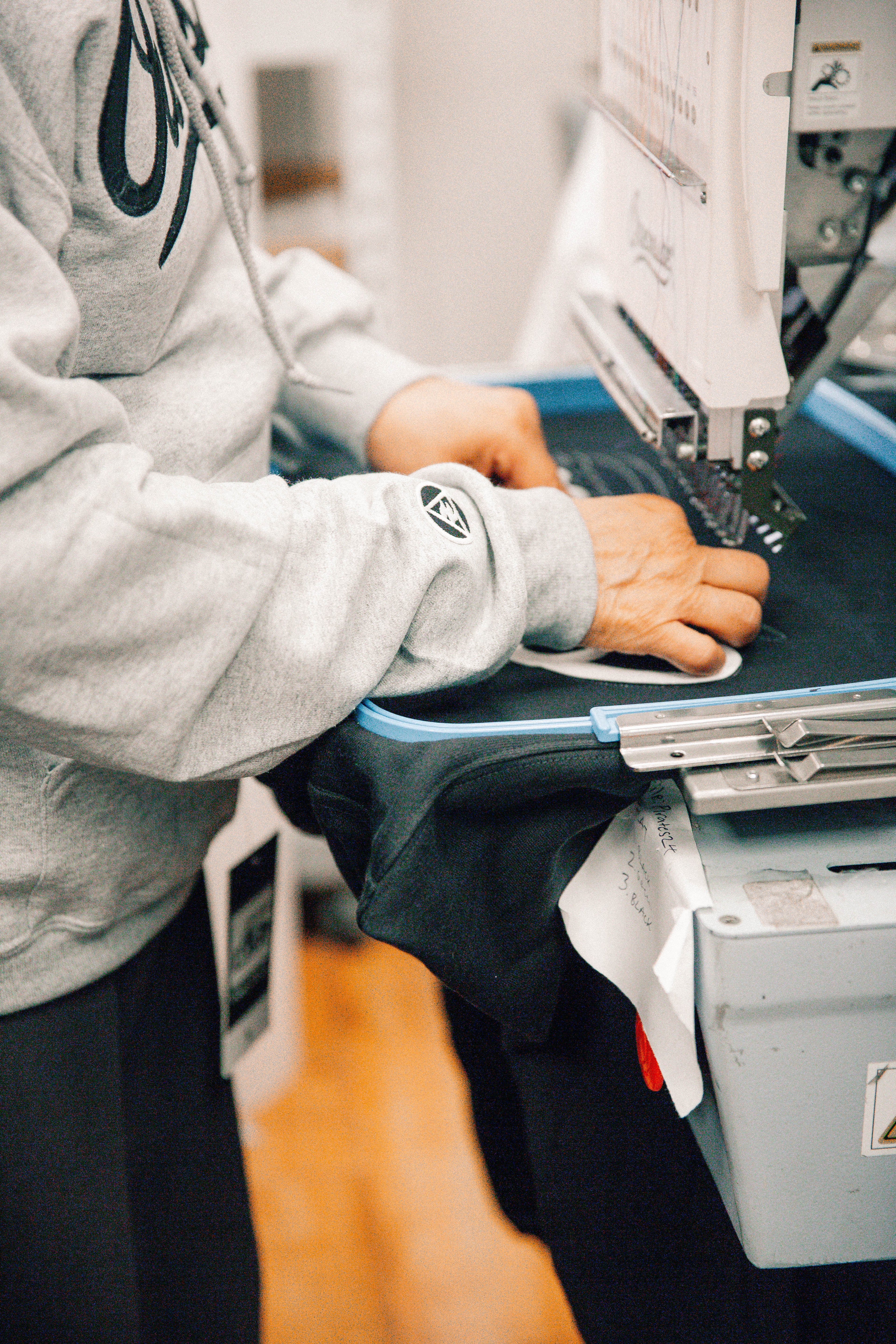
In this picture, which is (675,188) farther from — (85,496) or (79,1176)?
(79,1176)

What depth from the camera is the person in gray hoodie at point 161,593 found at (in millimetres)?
478

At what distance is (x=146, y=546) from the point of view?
18.8 inches

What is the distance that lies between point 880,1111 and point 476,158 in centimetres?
262

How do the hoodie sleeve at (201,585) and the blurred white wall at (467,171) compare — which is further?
the blurred white wall at (467,171)

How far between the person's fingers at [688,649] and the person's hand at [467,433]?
0.69 ft

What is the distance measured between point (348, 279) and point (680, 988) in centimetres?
62

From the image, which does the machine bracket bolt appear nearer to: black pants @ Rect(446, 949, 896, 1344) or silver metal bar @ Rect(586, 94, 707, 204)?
silver metal bar @ Rect(586, 94, 707, 204)

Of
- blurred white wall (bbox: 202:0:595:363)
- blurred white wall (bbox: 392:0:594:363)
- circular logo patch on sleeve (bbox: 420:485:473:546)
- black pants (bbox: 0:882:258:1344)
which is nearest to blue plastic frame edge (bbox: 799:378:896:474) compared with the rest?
circular logo patch on sleeve (bbox: 420:485:473:546)

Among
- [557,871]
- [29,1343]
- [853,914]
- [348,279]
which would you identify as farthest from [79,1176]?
[348,279]

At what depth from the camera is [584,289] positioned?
3.05ft

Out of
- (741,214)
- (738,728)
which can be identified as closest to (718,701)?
(738,728)

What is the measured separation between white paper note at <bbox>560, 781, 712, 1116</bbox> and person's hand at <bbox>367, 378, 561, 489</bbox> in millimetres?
294

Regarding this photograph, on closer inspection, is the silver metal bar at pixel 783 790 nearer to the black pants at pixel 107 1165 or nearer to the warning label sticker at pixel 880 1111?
the warning label sticker at pixel 880 1111

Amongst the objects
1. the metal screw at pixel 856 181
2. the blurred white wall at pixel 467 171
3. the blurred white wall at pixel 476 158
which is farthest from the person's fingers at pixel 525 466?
the blurred white wall at pixel 476 158
